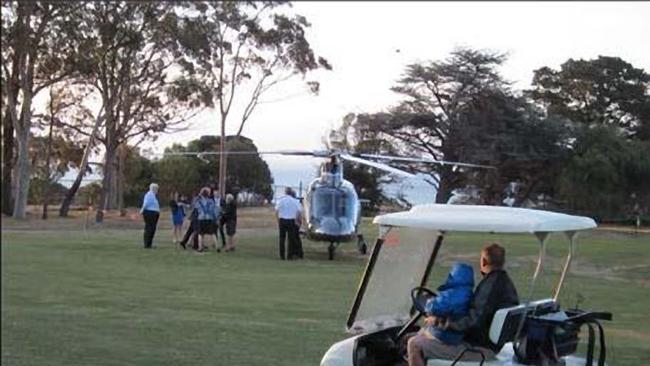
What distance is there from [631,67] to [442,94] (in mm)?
25651

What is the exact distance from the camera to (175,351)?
34.1 feet

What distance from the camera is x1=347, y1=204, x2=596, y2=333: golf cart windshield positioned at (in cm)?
688

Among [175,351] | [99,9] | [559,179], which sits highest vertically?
[99,9]

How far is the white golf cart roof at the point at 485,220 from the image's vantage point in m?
6.74

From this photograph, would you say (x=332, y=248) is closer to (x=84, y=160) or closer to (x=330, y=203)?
(x=330, y=203)

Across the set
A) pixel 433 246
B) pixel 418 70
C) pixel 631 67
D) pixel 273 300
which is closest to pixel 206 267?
pixel 273 300

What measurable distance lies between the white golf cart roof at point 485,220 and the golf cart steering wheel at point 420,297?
0.56m

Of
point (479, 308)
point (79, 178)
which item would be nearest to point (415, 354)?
point (479, 308)

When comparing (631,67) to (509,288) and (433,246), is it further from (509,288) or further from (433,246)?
(509,288)

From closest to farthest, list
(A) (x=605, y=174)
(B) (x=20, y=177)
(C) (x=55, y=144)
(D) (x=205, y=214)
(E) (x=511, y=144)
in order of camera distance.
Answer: (B) (x=20, y=177) → (D) (x=205, y=214) → (A) (x=605, y=174) → (E) (x=511, y=144) → (C) (x=55, y=144)

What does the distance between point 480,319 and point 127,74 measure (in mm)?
43587

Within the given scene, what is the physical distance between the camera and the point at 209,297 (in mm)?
15938

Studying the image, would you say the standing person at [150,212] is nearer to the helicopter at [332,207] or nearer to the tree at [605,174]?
the helicopter at [332,207]

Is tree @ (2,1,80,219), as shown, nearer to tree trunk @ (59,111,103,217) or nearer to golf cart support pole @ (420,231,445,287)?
tree trunk @ (59,111,103,217)
